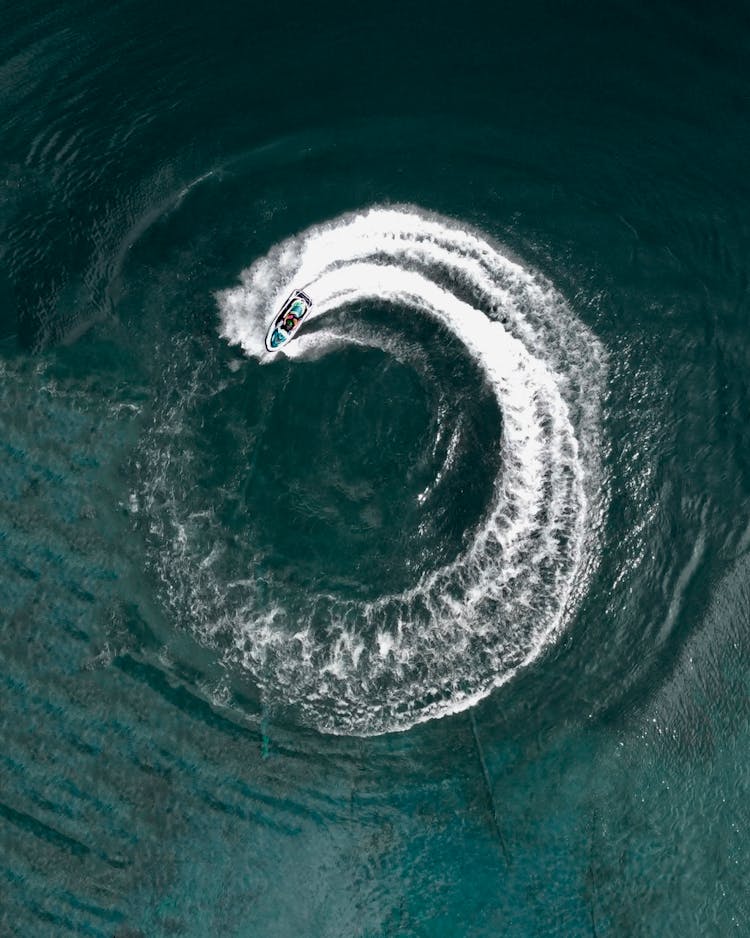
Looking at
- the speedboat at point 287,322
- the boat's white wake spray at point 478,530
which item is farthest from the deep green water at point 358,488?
the speedboat at point 287,322

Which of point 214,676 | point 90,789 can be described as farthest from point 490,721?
point 90,789

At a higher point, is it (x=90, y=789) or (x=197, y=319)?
(x=197, y=319)

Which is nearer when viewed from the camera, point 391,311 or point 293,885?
point 293,885

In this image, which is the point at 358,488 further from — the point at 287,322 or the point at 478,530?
the point at 287,322

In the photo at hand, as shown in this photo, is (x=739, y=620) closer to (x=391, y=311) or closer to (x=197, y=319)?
(x=391, y=311)

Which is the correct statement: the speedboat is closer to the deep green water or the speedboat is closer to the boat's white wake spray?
the boat's white wake spray

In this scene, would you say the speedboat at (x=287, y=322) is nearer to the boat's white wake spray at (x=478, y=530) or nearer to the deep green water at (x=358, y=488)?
the boat's white wake spray at (x=478, y=530)
